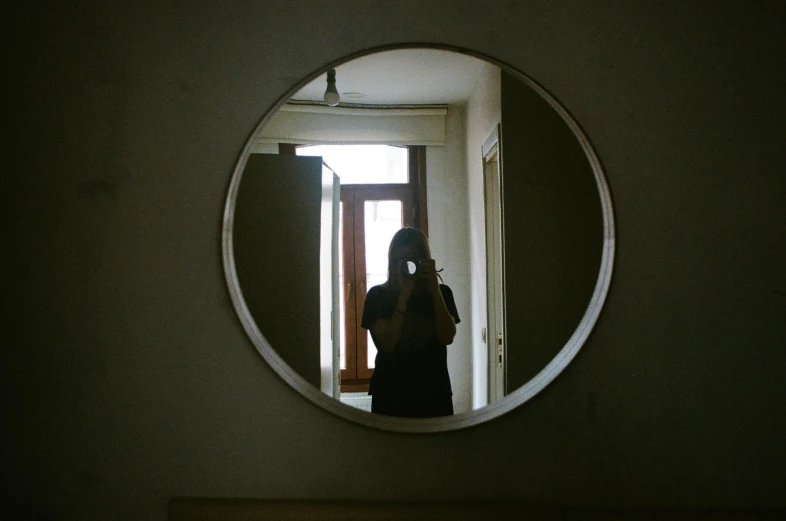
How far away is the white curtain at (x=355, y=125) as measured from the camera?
2.66 meters

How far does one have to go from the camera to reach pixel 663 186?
0.82 m

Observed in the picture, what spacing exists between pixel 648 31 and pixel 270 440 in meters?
0.86

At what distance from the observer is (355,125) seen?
271cm

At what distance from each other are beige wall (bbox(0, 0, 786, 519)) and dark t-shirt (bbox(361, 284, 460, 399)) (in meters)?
0.61

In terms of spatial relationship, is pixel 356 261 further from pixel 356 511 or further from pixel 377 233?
pixel 356 511

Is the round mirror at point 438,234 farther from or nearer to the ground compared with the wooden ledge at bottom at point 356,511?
farther from the ground

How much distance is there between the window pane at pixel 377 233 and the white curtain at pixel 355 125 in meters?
0.36

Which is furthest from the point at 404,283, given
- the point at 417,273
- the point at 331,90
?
the point at 331,90

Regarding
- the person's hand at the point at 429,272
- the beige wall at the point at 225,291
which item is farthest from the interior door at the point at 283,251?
the beige wall at the point at 225,291

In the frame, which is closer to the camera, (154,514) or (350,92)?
(154,514)

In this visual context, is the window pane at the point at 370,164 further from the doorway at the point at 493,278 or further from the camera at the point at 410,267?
the camera at the point at 410,267

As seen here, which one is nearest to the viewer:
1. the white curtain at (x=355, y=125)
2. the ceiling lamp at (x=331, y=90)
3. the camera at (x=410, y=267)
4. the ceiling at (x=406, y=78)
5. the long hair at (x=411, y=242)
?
the ceiling lamp at (x=331, y=90)

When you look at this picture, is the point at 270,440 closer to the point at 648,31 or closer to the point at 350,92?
the point at 648,31

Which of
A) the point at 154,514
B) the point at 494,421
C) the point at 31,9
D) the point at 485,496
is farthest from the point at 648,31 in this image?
the point at 154,514
